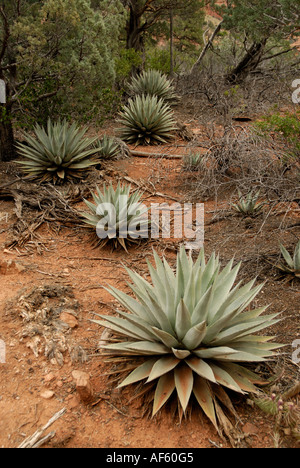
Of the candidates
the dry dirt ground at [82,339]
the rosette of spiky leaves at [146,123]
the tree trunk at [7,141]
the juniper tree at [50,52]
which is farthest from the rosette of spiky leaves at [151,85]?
the dry dirt ground at [82,339]

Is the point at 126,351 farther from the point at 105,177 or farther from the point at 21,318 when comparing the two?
the point at 105,177

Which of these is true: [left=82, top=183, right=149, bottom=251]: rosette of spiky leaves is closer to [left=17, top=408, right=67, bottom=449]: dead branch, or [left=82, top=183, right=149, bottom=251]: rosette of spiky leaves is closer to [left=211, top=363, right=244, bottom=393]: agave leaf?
[left=211, top=363, right=244, bottom=393]: agave leaf

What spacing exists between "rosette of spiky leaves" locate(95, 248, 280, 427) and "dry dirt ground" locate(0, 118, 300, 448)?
0.55 feet

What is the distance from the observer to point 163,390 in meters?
2.55

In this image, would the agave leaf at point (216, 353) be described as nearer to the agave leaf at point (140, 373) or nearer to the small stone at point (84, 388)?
the agave leaf at point (140, 373)

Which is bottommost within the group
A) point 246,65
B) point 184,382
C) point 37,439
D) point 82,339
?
point 37,439

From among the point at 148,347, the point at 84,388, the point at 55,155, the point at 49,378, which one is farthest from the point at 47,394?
the point at 55,155

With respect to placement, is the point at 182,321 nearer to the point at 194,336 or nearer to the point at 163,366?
the point at 194,336

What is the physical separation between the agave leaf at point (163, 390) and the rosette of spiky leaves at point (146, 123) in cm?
738

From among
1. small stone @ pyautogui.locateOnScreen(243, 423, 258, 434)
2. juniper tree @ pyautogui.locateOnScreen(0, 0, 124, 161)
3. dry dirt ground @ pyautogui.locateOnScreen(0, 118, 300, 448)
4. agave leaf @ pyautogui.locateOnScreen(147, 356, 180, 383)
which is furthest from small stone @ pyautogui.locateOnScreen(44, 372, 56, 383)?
juniper tree @ pyautogui.locateOnScreen(0, 0, 124, 161)

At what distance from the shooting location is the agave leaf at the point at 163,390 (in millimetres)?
2433

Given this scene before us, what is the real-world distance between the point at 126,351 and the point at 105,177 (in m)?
5.28

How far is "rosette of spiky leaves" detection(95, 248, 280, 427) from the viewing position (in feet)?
8.28

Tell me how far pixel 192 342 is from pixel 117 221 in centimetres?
306
